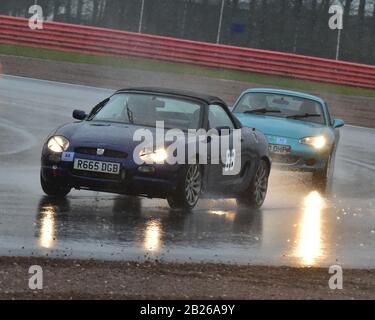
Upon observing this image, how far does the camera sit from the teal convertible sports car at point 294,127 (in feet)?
55.5

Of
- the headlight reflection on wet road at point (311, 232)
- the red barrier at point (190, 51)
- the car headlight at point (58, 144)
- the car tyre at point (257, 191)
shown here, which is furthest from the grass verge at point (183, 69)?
the car headlight at point (58, 144)

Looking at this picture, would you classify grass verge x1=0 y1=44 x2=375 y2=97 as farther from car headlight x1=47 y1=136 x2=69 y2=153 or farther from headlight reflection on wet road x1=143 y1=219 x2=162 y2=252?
headlight reflection on wet road x1=143 y1=219 x2=162 y2=252

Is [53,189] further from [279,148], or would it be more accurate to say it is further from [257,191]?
[279,148]

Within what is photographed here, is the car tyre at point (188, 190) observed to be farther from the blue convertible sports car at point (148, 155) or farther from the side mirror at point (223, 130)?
the side mirror at point (223, 130)

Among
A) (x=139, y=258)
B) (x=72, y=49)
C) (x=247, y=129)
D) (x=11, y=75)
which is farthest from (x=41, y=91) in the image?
(x=139, y=258)

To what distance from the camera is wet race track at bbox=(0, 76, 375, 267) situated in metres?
9.88

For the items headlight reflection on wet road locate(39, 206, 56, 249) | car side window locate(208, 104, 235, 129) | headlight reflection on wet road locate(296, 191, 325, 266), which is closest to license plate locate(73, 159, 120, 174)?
headlight reflection on wet road locate(39, 206, 56, 249)

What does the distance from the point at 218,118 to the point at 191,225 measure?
215cm

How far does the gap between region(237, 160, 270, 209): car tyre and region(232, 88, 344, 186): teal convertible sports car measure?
2672 millimetres

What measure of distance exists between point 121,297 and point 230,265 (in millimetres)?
1976

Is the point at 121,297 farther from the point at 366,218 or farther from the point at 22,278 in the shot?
the point at 366,218

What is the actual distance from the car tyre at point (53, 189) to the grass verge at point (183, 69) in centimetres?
2295

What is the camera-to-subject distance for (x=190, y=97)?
1312 centimetres
